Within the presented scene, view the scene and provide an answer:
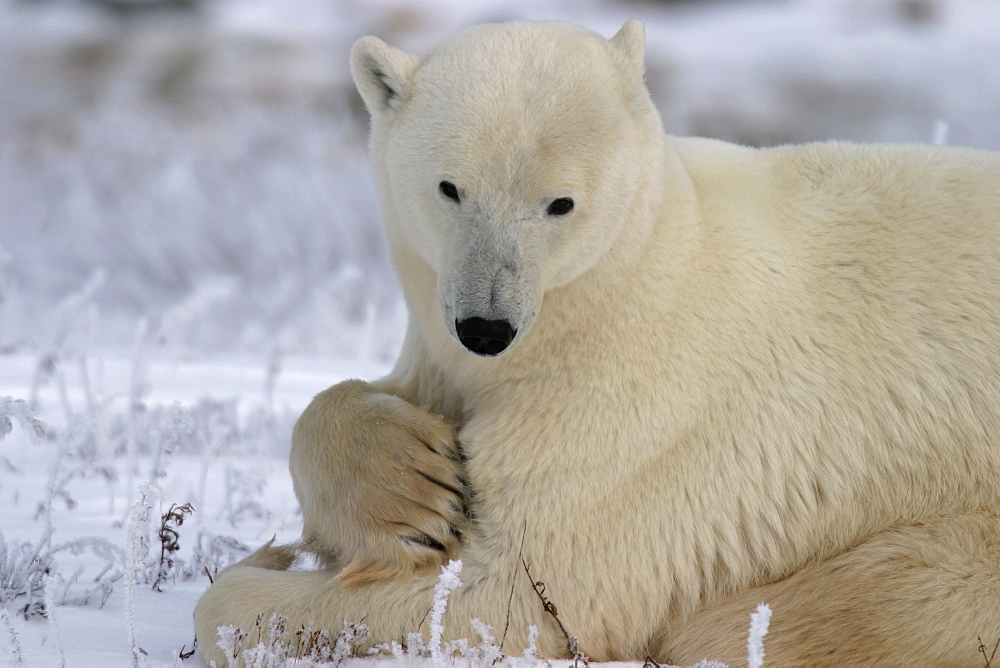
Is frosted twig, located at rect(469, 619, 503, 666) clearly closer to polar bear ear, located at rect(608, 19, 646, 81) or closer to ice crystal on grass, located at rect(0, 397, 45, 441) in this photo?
A: ice crystal on grass, located at rect(0, 397, 45, 441)

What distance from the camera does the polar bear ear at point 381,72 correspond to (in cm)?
292

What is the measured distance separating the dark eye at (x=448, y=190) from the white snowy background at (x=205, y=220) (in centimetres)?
97

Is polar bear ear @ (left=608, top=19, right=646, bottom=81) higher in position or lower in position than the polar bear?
higher

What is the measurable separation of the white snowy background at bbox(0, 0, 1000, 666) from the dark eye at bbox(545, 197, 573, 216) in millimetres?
1136

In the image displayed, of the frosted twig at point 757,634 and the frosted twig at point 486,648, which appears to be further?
the frosted twig at point 486,648

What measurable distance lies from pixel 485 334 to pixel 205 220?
1128 cm

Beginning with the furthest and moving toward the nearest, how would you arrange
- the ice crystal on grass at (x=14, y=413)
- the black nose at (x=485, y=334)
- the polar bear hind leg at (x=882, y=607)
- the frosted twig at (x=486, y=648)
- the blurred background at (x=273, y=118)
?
the blurred background at (x=273, y=118)
the ice crystal on grass at (x=14, y=413)
the polar bear hind leg at (x=882, y=607)
the black nose at (x=485, y=334)
the frosted twig at (x=486, y=648)

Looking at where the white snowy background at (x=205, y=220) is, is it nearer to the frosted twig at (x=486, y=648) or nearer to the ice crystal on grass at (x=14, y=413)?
the ice crystal on grass at (x=14, y=413)

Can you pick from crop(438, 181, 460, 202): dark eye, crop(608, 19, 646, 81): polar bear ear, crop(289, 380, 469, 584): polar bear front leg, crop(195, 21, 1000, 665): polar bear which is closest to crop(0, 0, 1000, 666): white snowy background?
crop(289, 380, 469, 584): polar bear front leg

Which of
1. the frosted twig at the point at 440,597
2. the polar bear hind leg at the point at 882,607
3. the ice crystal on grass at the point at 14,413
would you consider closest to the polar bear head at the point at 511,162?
the frosted twig at the point at 440,597

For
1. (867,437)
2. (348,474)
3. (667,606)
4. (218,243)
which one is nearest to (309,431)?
(348,474)

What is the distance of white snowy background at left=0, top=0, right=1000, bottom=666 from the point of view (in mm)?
3578

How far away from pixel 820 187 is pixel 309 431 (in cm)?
155

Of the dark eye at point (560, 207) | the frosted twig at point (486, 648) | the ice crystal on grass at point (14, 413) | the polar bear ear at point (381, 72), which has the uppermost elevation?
the polar bear ear at point (381, 72)
